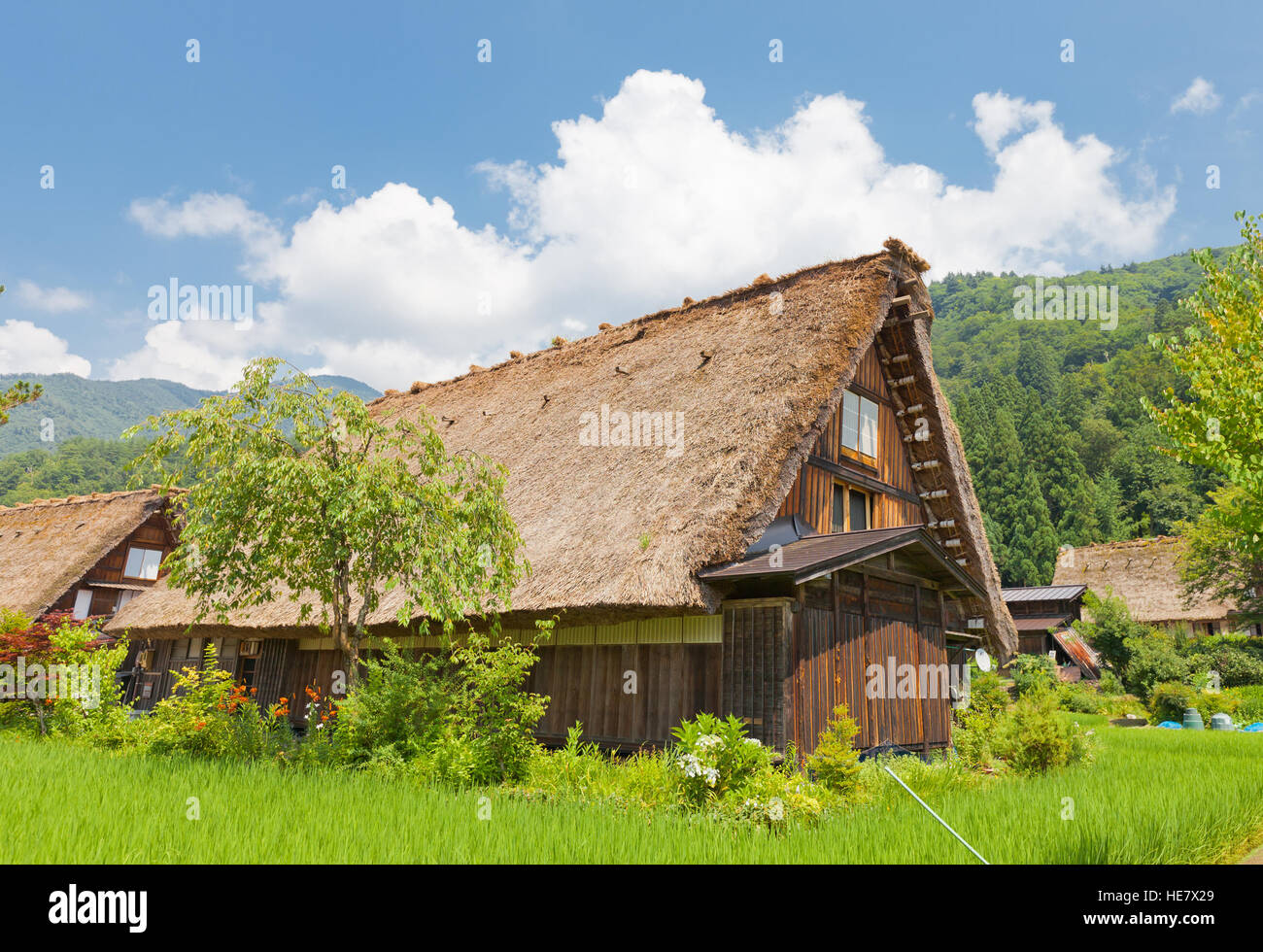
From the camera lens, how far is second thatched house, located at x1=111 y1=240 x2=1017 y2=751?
962cm

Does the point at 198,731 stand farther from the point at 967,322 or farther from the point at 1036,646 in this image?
the point at 967,322

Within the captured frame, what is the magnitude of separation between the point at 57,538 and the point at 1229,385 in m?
30.5

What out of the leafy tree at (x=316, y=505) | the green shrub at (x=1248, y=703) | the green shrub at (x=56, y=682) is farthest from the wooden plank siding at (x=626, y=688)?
the green shrub at (x=1248, y=703)

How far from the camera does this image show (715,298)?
15977 millimetres

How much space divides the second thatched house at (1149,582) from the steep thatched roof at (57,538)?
124 feet

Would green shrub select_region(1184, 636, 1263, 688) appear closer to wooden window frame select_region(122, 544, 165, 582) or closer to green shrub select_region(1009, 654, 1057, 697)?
green shrub select_region(1009, 654, 1057, 697)

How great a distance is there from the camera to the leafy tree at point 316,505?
349 inches

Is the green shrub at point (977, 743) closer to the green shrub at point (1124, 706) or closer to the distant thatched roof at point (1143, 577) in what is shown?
the green shrub at point (1124, 706)

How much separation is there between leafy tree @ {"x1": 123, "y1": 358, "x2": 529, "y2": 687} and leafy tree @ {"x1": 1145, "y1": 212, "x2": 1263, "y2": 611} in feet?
32.9

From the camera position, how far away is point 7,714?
14.8 m

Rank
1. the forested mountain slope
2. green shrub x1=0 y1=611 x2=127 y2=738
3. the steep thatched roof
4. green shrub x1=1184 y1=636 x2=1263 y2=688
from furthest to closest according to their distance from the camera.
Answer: the forested mountain slope → green shrub x1=1184 y1=636 x2=1263 y2=688 → the steep thatched roof → green shrub x1=0 y1=611 x2=127 y2=738

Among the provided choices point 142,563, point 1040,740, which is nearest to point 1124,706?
point 1040,740

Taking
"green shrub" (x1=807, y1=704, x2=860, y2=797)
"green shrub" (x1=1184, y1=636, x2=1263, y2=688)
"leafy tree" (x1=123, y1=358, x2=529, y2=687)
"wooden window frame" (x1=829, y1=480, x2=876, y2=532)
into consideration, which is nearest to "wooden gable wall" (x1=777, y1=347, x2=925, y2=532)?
"wooden window frame" (x1=829, y1=480, x2=876, y2=532)

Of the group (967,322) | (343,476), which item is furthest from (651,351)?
(967,322)
